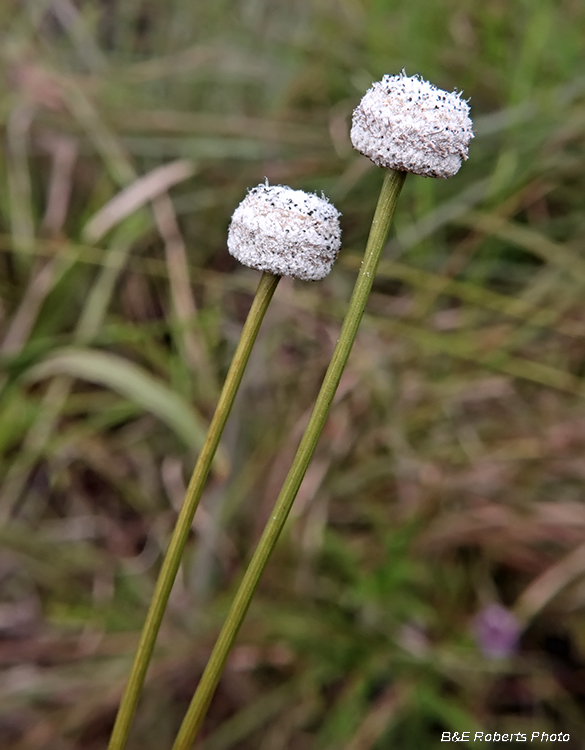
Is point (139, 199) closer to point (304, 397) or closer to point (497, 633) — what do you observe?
point (304, 397)

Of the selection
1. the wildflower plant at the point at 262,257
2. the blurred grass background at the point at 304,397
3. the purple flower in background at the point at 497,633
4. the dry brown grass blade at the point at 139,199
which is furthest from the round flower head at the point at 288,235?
the dry brown grass blade at the point at 139,199

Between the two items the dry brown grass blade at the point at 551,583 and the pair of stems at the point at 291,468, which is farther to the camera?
the dry brown grass blade at the point at 551,583

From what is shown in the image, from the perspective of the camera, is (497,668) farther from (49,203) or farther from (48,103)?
(48,103)

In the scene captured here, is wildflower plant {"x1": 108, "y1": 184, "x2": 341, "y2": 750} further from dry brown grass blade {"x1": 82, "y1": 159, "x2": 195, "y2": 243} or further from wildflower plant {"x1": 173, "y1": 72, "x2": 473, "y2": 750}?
dry brown grass blade {"x1": 82, "y1": 159, "x2": 195, "y2": 243}

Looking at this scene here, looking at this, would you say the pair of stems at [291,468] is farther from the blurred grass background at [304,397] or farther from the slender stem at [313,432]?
the blurred grass background at [304,397]

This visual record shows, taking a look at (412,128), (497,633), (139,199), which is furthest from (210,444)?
(139,199)

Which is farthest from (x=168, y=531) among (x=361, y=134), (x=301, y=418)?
(x=361, y=134)
